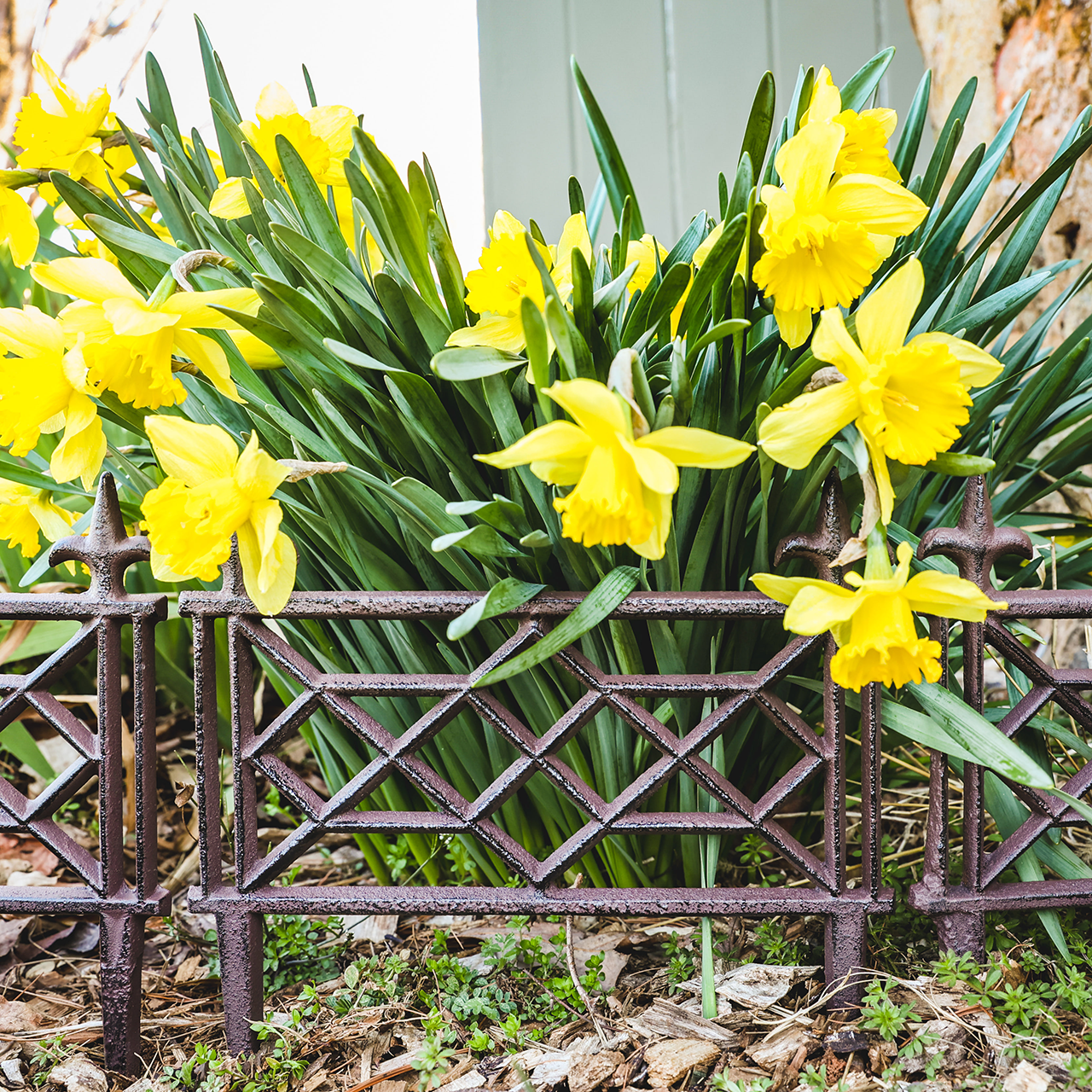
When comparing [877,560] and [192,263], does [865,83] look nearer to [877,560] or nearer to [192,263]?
[877,560]

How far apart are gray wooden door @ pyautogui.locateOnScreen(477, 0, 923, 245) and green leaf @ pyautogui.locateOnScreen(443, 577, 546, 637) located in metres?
1.65

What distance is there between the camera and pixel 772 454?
490mm

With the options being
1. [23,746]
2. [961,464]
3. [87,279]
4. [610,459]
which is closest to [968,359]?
[961,464]

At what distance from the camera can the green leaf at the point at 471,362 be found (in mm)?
520

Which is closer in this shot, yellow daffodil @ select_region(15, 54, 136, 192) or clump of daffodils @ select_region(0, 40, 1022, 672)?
clump of daffodils @ select_region(0, 40, 1022, 672)

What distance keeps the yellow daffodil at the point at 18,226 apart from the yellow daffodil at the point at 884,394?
27.3 inches

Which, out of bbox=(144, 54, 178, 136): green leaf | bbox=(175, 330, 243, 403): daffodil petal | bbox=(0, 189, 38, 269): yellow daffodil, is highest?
bbox=(144, 54, 178, 136): green leaf

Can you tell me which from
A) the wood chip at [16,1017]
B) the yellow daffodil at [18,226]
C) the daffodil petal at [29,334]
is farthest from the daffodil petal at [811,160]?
the wood chip at [16,1017]

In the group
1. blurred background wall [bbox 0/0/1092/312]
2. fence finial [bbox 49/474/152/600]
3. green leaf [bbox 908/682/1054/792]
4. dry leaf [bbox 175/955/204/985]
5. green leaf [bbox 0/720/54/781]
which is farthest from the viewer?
blurred background wall [bbox 0/0/1092/312]

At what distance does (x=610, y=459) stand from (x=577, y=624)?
0.15 m

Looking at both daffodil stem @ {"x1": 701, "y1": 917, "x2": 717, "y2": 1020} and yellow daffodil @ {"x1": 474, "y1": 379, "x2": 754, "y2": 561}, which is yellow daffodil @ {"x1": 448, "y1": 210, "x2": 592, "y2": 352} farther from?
daffodil stem @ {"x1": 701, "y1": 917, "x2": 717, "y2": 1020}

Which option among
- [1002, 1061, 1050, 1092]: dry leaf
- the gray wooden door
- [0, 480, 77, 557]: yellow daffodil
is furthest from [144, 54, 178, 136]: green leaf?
the gray wooden door

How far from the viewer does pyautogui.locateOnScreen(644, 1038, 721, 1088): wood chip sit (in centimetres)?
56

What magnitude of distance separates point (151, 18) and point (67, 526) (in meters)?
2.28
